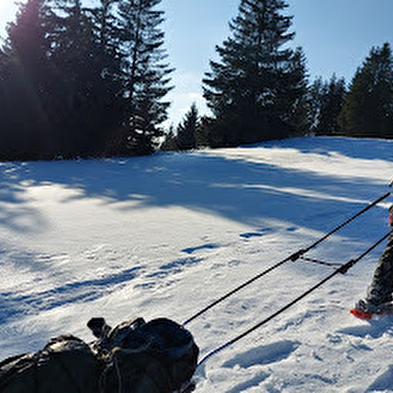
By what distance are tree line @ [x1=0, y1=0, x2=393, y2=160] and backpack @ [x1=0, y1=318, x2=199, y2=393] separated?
19.1 m

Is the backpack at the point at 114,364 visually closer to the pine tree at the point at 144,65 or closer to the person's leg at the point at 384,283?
the person's leg at the point at 384,283

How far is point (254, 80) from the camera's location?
25516 mm

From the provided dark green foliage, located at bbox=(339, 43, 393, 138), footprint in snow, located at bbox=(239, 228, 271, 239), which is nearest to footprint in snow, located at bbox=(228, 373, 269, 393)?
footprint in snow, located at bbox=(239, 228, 271, 239)

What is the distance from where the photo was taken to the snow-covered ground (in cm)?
232

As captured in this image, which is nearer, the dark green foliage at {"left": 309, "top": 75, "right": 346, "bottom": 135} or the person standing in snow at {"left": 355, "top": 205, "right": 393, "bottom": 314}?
the person standing in snow at {"left": 355, "top": 205, "right": 393, "bottom": 314}

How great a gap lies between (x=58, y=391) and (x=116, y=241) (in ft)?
12.9

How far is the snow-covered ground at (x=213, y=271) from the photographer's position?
2.32 m

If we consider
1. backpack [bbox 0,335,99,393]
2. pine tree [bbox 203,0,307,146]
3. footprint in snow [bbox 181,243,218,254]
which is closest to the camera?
backpack [bbox 0,335,99,393]

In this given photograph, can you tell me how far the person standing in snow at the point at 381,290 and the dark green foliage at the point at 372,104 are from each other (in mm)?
38560

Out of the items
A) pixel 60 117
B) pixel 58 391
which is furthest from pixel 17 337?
pixel 60 117

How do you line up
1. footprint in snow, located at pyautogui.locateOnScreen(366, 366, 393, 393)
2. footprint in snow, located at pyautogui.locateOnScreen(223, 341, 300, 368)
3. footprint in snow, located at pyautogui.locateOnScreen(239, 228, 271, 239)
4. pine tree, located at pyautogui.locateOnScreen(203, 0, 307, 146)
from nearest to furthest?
footprint in snow, located at pyautogui.locateOnScreen(366, 366, 393, 393) < footprint in snow, located at pyautogui.locateOnScreen(223, 341, 300, 368) < footprint in snow, located at pyautogui.locateOnScreen(239, 228, 271, 239) < pine tree, located at pyautogui.locateOnScreen(203, 0, 307, 146)

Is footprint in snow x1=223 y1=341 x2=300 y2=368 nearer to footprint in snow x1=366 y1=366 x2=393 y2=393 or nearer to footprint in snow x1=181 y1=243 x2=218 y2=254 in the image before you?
footprint in snow x1=366 y1=366 x2=393 y2=393

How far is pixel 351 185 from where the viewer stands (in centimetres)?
930

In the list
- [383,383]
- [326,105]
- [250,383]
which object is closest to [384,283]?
[383,383]
